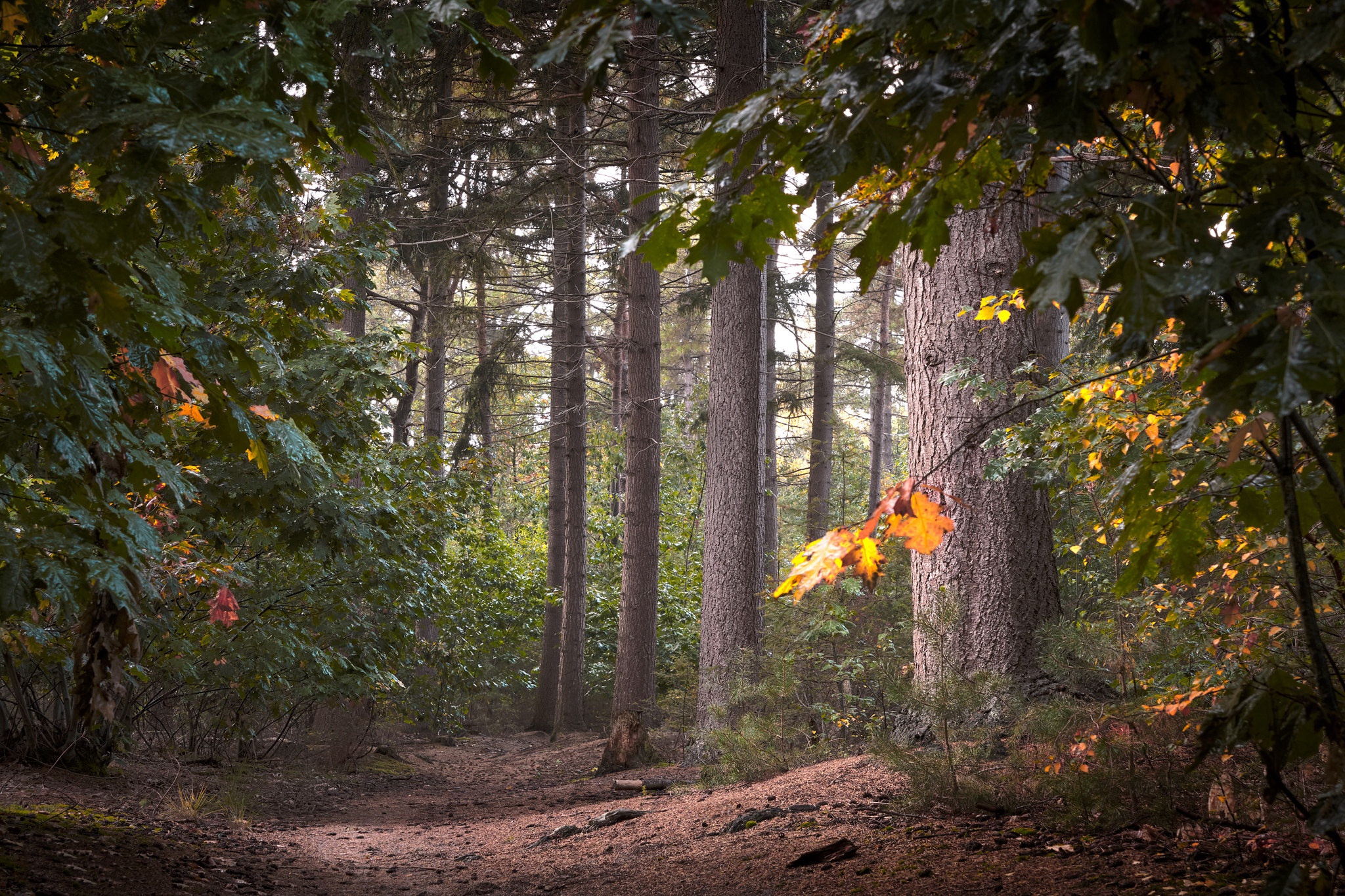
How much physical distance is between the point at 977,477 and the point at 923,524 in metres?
3.62

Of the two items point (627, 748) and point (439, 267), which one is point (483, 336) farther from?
point (627, 748)

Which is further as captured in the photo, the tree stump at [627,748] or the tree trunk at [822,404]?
the tree trunk at [822,404]

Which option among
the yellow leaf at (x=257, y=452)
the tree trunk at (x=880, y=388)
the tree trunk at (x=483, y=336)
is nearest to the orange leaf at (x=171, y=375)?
the yellow leaf at (x=257, y=452)

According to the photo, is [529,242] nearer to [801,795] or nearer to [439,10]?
[801,795]

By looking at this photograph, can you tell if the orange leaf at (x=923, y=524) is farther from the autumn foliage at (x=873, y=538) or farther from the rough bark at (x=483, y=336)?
the rough bark at (x=483, y=336)

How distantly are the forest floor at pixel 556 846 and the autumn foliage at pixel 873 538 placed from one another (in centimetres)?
163

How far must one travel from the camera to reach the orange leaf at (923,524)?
74.3 inches

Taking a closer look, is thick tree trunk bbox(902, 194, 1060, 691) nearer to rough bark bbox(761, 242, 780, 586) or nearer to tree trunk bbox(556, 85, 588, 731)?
tree trunk bbox(556, 85, 588, 731)

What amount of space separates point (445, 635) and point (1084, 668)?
11.2m

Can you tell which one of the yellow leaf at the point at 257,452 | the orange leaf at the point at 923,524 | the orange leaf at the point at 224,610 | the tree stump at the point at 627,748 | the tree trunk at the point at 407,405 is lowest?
the tree stump at the point at 627,748

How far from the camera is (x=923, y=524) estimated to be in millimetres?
1896

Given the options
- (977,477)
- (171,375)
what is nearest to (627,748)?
(977,477)

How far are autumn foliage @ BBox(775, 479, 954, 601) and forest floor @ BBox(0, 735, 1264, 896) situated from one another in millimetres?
1634

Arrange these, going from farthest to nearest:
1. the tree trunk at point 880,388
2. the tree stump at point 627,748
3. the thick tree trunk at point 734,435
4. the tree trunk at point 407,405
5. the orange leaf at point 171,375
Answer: the tree trunk at point 880,388 → the tree trunk at point 407,405 → the tree stump at point 627,748 → the thick tree trunk at point 734,435 → the orange leaf at point 171,375
